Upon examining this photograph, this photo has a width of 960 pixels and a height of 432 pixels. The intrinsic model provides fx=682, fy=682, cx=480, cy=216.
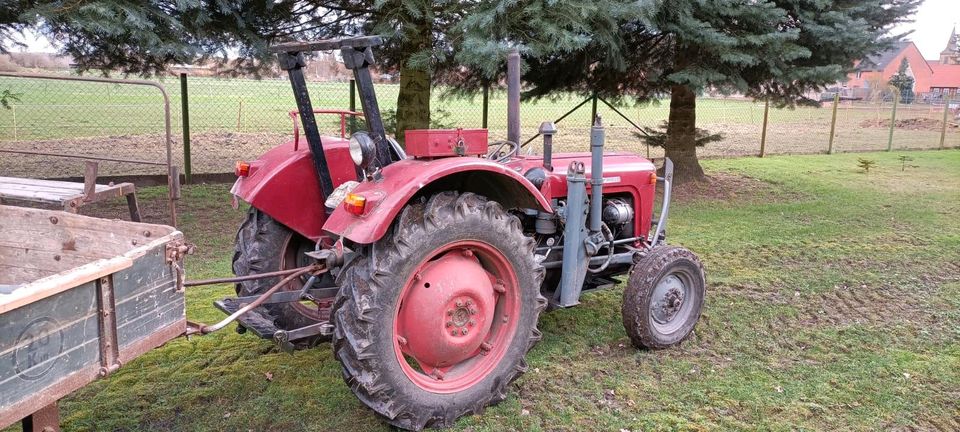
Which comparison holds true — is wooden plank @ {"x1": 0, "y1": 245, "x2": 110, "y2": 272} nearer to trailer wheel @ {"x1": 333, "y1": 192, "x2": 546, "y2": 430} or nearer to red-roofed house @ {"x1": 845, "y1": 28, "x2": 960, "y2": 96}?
trailer wheel @ {"x1": 333, "y1": 192, "x2": 546, "y2": 430}

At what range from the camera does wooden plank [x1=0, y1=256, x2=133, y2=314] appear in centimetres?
177

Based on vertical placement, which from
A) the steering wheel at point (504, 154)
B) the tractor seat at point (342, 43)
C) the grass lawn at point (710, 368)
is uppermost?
the tractor seat at point (342, 43)

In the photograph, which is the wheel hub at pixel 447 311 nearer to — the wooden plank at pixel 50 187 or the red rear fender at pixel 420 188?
the red rear fender at pixel 420 188

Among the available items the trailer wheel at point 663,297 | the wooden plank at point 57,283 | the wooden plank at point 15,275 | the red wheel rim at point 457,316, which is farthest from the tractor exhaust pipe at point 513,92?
the wooden plank at point 15,275

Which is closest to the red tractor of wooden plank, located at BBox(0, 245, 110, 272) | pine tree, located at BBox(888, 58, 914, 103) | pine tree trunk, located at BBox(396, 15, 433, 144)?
wooden plank, located at BBox(0, 245, 110, 272)

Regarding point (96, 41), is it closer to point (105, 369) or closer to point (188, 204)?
point (188, 204)

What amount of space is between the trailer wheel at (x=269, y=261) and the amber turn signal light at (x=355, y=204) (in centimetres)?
88

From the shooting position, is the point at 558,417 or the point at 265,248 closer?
the point at 558,417

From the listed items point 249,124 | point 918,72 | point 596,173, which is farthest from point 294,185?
point 918,72

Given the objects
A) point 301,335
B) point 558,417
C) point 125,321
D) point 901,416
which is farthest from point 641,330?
point 125,321

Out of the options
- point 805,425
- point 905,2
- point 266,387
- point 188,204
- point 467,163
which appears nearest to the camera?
point 467,163

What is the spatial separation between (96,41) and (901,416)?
21.3 feet

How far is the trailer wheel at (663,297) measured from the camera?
12.6 ft

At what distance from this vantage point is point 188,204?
783 centimetres
